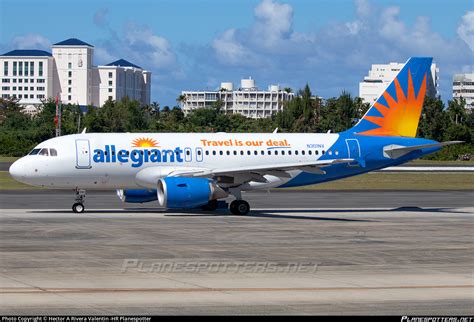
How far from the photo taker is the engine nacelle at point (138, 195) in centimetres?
4253

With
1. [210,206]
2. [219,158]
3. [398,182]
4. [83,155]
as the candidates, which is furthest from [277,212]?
[398,182]

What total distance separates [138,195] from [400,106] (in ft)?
44.8

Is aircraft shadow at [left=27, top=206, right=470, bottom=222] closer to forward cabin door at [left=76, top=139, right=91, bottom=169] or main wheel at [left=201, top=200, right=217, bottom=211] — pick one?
main wheel at [left=201, top=200, right=217, bottom=211]

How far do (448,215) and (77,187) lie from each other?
647 inches

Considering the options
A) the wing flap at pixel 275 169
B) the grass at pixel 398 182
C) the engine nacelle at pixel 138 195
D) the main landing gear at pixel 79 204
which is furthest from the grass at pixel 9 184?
the wing flap at pixel 275 169

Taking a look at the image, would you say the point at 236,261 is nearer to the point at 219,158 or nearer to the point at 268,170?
the point at 268,170

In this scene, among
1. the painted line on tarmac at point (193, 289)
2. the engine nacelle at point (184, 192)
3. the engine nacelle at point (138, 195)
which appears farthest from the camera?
the engine nacelle at point (138, 195)

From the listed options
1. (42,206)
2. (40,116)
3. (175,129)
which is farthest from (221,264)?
(40,116)

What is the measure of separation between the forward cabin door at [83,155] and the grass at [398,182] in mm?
19246

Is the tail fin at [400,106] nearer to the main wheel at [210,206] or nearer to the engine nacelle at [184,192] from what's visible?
the main wheel at [210,206]

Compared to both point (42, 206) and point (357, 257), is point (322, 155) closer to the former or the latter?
point (42, 206)

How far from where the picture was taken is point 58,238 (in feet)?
98.7

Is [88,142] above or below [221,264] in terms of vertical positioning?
above

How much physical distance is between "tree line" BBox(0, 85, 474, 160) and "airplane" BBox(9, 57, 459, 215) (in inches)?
2891
